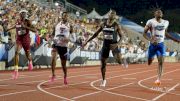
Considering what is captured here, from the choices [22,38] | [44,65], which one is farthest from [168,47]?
[22,38]

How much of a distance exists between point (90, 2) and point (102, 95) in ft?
291

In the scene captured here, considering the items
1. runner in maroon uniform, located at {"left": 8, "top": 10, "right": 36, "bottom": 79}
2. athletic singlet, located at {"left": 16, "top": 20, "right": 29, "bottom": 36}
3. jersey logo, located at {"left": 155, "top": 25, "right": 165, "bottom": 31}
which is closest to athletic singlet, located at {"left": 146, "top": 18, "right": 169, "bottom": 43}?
jersey logo, located at {"left": 155, "top": 25, "right": 165, "bottom": 31}

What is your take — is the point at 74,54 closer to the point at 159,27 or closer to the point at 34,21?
the point at 34,21

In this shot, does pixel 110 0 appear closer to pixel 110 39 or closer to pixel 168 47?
pixel 168 47

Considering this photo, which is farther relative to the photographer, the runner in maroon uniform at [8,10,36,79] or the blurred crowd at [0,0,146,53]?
the blurred crowd at [0,0,146,53]

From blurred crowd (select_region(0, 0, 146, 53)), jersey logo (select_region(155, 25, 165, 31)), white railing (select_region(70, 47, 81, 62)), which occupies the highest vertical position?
blurred crowd (select_region(0, 0, 146, 53))

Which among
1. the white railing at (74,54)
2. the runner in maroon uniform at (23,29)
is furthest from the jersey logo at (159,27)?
the white railing at (74,54)

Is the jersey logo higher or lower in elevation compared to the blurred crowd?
lower

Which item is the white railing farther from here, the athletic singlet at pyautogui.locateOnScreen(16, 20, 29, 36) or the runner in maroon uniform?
the athletic singlet at pyautogui.locateOnScreen(16, 20, 29, 36)

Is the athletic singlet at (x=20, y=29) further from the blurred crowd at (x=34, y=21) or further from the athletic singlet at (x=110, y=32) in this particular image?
the blurred crowd at (x=34, y=21)

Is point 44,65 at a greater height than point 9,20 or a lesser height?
lesser

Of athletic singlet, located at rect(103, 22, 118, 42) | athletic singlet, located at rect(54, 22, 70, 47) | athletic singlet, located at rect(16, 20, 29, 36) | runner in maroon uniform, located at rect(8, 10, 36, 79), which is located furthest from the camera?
athletic singlet, located at rect(16, 20, 29, 36)

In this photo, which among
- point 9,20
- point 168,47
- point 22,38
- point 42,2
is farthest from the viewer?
point 168,47

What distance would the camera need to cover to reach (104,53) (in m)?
14.7
